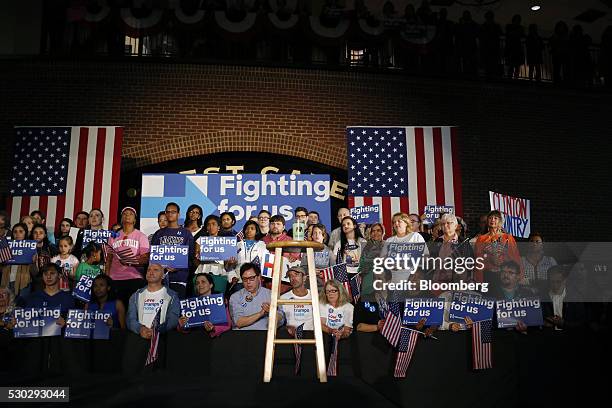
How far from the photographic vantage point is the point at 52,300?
658 centimetres

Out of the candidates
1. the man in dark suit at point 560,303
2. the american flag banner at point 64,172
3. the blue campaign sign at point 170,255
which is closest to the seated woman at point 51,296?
the blue campaign sign at point 170,255

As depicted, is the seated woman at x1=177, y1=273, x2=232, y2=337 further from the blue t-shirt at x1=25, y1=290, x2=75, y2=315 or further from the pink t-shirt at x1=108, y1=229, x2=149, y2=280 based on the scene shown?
the pink t-shirt at x1=108, y1=229, x2=149, y2=280

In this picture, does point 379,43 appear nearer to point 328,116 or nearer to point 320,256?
point 328,116

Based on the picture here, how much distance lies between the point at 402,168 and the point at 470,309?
5453mm

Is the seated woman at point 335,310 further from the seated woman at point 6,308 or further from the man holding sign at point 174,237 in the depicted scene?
the seated woman at point 6,308

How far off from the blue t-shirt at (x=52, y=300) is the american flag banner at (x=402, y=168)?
18.8 ft

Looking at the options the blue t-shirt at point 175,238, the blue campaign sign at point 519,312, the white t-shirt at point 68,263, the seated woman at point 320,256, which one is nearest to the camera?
the blue campaign sign at point 519,312

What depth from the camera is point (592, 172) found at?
1269cm

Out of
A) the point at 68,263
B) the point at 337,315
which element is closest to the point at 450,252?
the point at 337,315

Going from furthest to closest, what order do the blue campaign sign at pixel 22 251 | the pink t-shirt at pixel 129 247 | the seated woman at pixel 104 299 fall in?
the pink t-shirt at pixel 129 247 < the blue campaign sign at pixel 22 251 < the seated woman at pixel 104 299

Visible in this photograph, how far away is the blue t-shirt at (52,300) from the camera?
6.41 meters

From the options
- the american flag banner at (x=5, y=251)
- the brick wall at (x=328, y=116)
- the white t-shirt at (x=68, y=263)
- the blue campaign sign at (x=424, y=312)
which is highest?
the brick wall at (x=328, y=116)

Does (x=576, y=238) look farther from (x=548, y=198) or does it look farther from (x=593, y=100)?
(x=593, y=100)

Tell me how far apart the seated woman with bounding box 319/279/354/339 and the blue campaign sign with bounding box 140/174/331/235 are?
4400 mm
